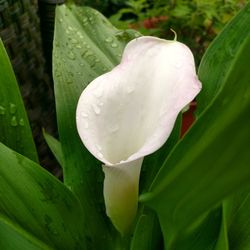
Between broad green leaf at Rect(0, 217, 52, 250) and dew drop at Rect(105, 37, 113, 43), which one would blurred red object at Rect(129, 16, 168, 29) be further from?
broad green leaf at Rect(0, 217, 52, 250)

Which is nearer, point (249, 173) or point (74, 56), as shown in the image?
point (249, 173)

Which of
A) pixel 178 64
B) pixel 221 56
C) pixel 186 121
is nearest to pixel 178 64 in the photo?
pixel 178 64

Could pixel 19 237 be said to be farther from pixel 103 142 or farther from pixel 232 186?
pixel 232 186

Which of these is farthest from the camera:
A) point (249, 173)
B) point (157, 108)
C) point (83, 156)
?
point (83, 156)

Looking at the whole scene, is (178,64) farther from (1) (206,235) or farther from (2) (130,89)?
(1) (206,235)

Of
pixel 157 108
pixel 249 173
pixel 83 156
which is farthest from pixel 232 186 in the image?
pixel 83 156

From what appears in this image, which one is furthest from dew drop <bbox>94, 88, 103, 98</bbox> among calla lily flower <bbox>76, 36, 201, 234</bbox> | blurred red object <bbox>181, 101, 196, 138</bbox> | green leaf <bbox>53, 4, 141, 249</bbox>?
blurred red object <bbox>181, 101, 196, 138</bbox>

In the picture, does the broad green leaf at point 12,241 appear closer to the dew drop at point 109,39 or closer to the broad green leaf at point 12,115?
the broad green leaf at point 12,115
